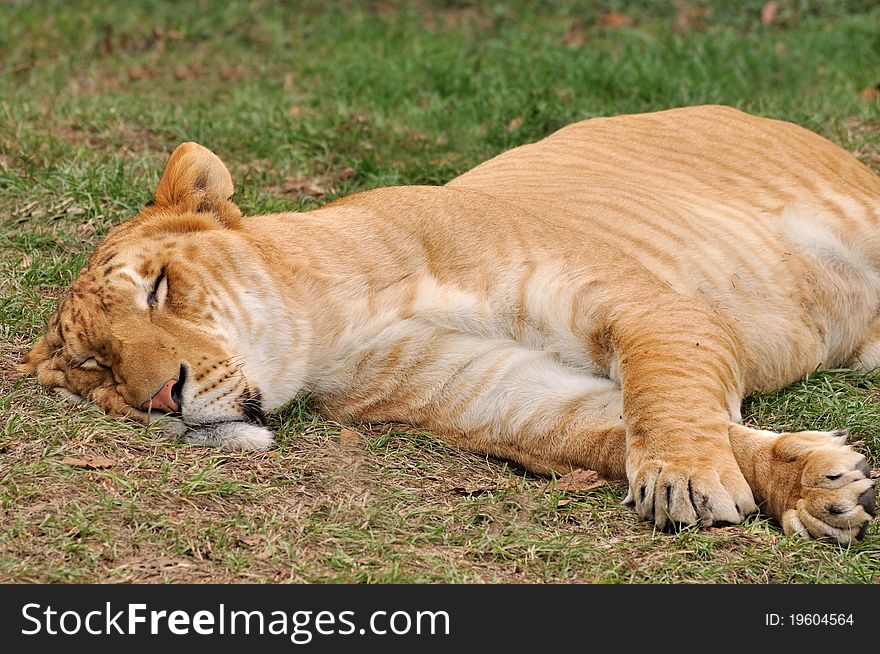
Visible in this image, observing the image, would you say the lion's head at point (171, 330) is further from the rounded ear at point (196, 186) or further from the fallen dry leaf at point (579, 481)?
the fallen dry leaf at point (579, 481)

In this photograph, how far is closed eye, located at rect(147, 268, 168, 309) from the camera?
4230 mm

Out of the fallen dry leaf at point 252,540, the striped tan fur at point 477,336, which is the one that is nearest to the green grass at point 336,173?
the fallen dry leaf at point 252,540

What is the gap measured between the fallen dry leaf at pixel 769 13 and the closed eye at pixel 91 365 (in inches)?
359

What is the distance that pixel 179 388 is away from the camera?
4.07m

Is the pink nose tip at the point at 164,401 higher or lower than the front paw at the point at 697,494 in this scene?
higher

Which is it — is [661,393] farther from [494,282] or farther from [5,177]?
[5,177]

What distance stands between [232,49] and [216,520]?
7.48m

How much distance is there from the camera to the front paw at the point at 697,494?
3.78 metres

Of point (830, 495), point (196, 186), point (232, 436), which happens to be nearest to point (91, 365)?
point (232, 436)

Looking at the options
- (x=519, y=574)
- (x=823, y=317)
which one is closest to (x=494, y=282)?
(x=519, y=574)

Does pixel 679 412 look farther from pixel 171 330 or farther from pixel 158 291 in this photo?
pixel 158 291

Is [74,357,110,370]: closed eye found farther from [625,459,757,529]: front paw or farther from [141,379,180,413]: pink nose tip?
[625,459,757,529]: front paw

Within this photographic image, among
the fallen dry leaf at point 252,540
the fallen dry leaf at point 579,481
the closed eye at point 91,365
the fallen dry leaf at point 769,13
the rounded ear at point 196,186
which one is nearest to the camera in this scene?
the fallen dry leaf at point 252,540

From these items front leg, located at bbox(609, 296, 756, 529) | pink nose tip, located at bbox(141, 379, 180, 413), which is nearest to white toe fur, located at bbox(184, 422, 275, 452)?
pink nose tip, located at bbox(141, 379, 180, 413)
